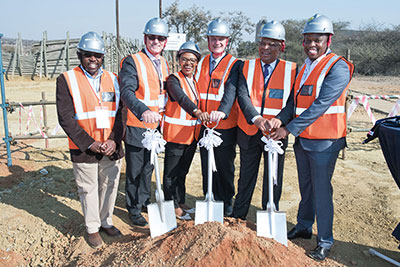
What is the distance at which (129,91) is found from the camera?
3.59 m

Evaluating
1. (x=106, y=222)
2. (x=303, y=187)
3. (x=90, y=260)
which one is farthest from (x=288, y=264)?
(x=106, y=222)

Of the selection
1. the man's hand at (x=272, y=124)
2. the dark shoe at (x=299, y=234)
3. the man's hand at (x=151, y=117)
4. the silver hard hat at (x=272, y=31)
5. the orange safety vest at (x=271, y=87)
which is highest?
the silver hard hat at (x=272, y=31)

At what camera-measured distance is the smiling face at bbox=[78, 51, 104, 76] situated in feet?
11.3

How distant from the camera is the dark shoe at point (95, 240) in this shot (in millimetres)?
3607

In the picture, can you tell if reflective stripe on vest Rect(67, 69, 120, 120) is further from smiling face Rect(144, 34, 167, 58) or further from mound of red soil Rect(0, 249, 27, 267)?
mound of red soil Rect(0, 249, 27, 267)

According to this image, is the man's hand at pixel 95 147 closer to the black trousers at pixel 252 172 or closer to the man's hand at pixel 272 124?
the black trousers at pixel 252 172

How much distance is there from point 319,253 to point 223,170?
4.52 feet

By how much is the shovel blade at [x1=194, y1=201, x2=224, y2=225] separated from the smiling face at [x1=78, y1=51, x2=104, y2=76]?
174 cm

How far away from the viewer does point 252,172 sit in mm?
3871

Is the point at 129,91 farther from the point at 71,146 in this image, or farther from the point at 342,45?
the point at 342,45

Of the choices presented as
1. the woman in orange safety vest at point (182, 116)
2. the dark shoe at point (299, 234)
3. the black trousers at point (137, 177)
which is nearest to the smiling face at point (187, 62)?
the woman in orange safety vest at point (182, 116)

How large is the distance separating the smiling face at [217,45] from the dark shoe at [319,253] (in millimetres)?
2328

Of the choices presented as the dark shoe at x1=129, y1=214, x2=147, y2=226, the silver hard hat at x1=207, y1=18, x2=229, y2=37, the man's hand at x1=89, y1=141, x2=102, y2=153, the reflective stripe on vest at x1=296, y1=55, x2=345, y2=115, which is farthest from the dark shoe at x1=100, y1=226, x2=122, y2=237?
the reflective stripe on vest at x1=296, y1=55, x2=345, y2=115

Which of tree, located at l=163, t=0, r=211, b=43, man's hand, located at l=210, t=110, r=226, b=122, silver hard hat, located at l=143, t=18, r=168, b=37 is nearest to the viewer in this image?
man's hand, located at l=210, t=110, r=226, b=122
